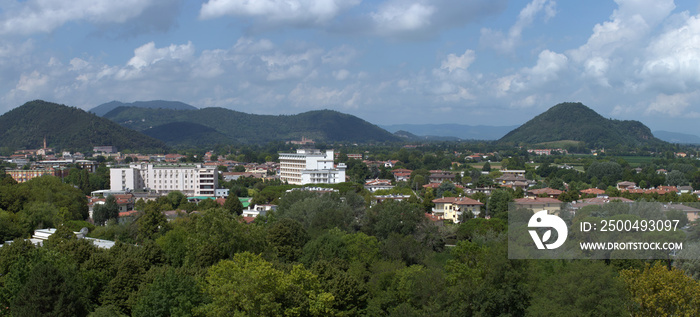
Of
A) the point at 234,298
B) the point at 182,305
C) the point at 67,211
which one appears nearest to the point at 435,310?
the point at 234,298

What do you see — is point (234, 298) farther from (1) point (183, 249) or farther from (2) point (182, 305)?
(1) point (183, 249)

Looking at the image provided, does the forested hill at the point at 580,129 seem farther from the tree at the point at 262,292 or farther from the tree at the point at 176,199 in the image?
the tree at the point at 262,292

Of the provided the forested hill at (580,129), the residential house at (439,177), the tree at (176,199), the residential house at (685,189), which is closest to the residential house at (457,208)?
the tree at (176,199)

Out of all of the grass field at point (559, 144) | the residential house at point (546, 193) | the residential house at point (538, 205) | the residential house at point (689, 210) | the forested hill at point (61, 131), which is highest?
the forested hill at point (61, 131)

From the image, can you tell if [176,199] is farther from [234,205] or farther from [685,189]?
[685,189]

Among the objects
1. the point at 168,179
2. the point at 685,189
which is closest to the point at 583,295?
the point at 685,189

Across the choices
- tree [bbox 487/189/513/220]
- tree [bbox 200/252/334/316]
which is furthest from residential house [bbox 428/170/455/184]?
tree [bbox 200/252/334/316]

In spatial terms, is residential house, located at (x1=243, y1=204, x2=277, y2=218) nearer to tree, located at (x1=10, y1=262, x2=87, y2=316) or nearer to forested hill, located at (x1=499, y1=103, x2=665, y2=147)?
tree, located at (x1=10, y1=262, x2=87, y2=316)
